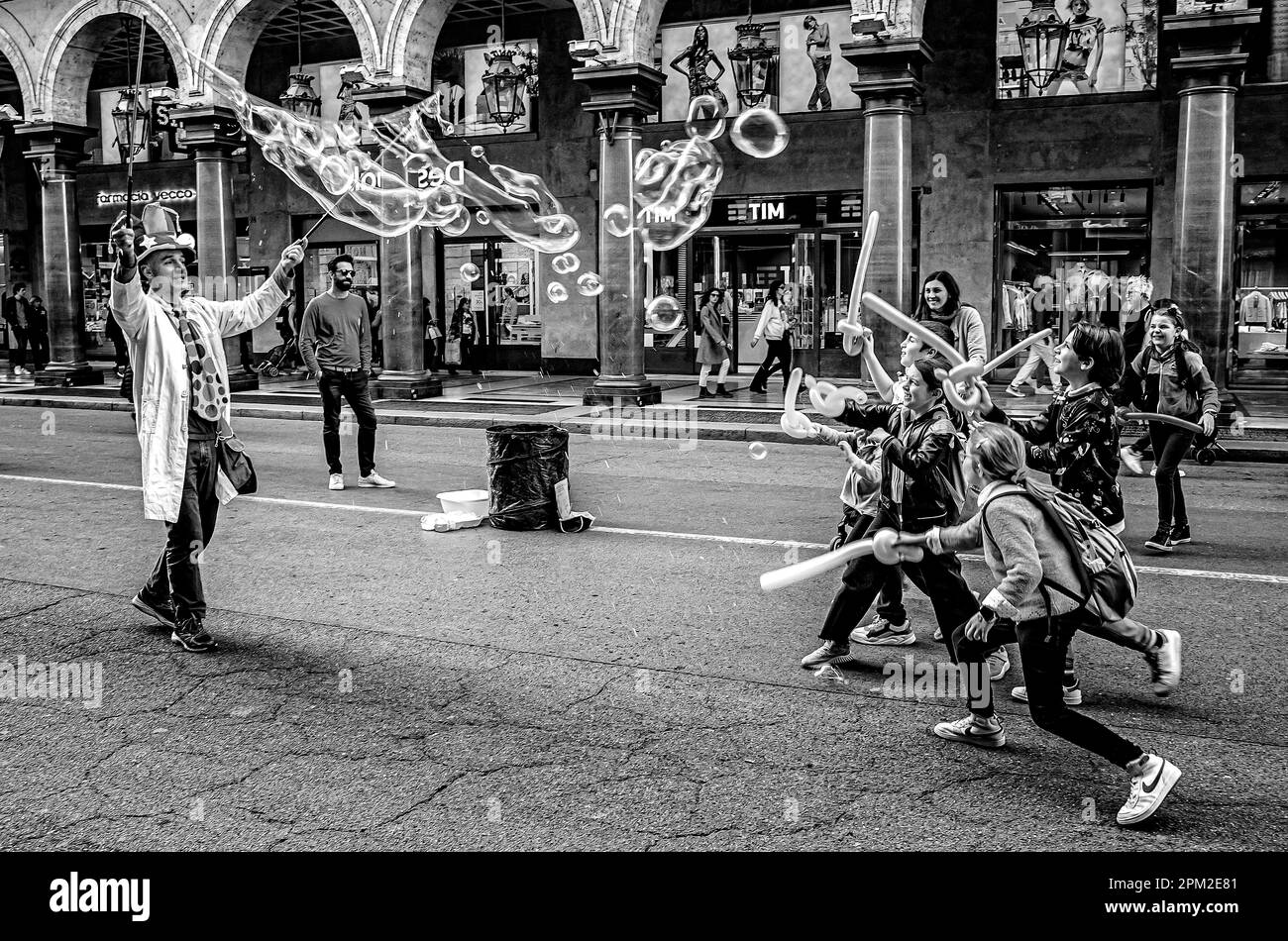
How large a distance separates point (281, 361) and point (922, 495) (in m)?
22.5

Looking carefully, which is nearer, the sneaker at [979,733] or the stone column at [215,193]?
the sneaker at [979,733]

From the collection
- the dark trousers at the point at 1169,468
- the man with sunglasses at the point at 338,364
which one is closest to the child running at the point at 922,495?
the dark trousers at the point at 1169,468

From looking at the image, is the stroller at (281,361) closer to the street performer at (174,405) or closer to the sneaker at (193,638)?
the street performer at (174,405)

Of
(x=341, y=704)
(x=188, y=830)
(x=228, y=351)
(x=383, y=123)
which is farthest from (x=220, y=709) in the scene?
(x=228, y=351)

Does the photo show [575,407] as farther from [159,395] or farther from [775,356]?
[159,395]

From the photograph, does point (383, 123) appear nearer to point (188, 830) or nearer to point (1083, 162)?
point (1083, 162)

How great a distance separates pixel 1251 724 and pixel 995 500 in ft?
5.38

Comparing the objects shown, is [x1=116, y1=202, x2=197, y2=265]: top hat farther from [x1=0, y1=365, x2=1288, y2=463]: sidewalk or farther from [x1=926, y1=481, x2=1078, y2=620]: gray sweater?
[x1=0, y1=365, x2=1288, y2=463]: sidewalk

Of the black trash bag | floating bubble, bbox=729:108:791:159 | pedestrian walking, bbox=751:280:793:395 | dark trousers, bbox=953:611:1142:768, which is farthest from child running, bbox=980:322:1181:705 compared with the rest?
pedestrian walking, bbox=751:280:793:395

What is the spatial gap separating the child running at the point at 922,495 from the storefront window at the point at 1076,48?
16712 mm

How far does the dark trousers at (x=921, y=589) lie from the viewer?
538 cm

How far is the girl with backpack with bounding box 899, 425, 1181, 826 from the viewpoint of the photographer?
4262 millimetres

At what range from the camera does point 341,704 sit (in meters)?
5.34

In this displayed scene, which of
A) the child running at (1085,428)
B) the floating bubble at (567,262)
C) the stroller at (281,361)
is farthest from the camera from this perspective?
the stroller at (281,361)
